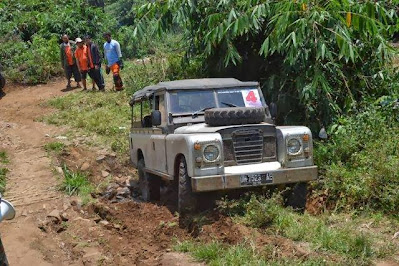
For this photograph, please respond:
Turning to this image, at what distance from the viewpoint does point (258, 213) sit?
5957 mm

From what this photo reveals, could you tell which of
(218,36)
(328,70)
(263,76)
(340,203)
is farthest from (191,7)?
(340,203)

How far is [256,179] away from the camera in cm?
640

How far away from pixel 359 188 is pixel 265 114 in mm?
1752

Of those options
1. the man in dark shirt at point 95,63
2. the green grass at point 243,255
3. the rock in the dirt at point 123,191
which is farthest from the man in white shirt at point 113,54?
the green grass at point 243,255

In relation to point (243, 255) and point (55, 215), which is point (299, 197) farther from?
point (55, 215)

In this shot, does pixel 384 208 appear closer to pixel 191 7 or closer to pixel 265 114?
pixel 265 114

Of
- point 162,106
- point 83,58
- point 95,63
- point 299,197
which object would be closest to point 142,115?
point 162,106

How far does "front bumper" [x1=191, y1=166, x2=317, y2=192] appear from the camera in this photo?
20.5ft

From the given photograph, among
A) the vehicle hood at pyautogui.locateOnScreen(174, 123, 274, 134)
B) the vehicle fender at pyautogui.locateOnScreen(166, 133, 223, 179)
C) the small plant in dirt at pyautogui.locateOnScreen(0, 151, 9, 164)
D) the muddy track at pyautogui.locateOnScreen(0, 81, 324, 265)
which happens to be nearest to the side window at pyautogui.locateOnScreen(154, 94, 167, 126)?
the vehicle hood at pyautogui.locateOnScreen(174, 123, 274, 134)

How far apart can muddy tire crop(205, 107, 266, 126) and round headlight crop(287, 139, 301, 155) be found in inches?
24.8

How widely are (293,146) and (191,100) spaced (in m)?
1.75

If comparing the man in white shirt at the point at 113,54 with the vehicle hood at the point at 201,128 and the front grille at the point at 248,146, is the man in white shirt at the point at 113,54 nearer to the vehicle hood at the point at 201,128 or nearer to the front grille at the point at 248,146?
the vehicle hood at the point at 201,128

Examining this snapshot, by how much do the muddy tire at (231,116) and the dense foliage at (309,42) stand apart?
149cm

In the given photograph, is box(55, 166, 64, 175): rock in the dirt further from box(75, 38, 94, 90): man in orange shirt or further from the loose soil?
box(75, 38, 94, 90): man in orange shirt
